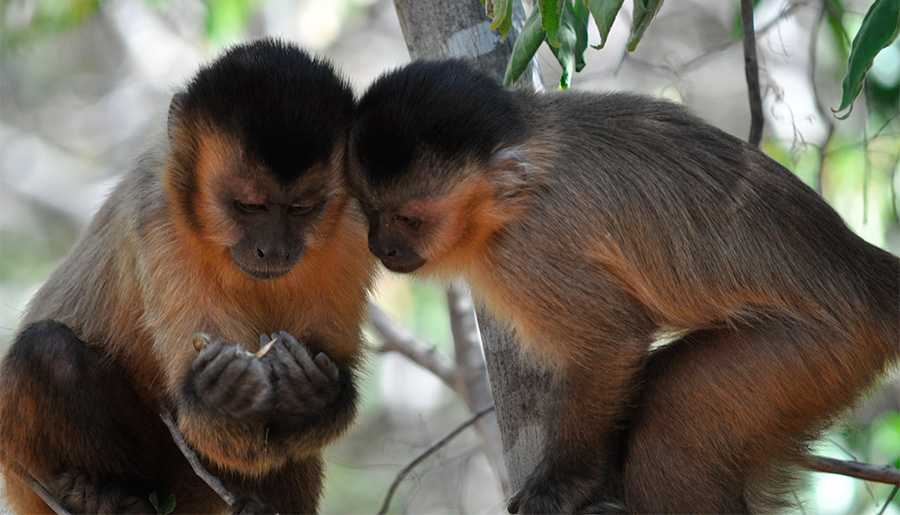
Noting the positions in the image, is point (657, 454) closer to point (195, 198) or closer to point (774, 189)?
point (774, 189)

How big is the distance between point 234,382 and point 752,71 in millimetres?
2239

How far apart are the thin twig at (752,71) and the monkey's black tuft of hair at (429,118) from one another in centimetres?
104

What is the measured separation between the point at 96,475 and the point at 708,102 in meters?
8.89

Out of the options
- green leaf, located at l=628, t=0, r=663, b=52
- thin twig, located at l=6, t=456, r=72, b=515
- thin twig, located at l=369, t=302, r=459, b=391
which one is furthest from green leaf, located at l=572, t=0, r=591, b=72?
thin twig, located at l=369, t=302, r=459, b=391

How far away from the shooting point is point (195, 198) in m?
4.28

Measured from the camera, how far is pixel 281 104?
13.2 feet

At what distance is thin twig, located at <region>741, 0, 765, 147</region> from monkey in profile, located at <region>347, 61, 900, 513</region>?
0.60m

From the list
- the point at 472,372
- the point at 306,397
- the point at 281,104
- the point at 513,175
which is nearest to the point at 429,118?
the point at 513,175

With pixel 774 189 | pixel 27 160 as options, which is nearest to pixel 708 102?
pixel 27 160

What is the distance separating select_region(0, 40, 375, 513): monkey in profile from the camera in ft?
13.3

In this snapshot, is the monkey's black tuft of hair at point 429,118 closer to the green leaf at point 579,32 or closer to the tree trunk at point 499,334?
the tree trunk at point 499,334

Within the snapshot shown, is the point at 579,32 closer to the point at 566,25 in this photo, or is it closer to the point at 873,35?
the point at 566,25

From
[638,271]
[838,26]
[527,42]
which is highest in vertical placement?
[527,42]

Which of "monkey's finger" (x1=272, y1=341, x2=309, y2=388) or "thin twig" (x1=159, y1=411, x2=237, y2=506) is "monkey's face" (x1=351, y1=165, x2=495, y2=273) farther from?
"thin twig" (x1=159, y1=411, x2=237, y2=506)
